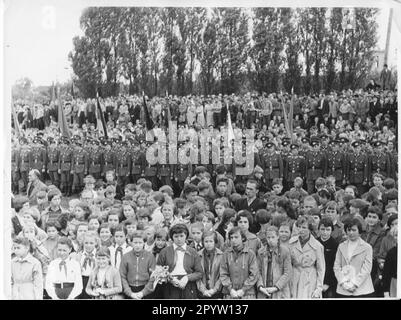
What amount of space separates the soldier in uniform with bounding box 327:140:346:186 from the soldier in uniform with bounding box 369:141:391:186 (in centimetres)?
26

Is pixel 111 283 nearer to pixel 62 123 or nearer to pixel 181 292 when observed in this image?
pixel 181 292

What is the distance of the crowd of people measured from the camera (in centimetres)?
1062

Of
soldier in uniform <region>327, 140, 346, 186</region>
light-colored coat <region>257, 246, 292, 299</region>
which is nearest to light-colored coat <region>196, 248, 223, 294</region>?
light-colored coat <region>257, 246, 292, 299</region>

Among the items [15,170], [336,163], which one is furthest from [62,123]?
[336,163]

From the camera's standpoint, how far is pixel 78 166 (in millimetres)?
10727

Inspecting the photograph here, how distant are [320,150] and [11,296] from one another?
3.16m

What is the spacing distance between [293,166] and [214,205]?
0.82 metres

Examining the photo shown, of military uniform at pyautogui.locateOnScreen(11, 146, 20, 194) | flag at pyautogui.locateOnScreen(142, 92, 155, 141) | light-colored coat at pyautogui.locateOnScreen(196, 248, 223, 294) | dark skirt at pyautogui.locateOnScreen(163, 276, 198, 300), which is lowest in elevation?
dark skirt at pyautogui.locateOnScreen(163, 276, 198, 300)

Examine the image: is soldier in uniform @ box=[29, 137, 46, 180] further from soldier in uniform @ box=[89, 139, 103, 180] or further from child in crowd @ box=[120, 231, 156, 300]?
child in crowd @ box=[120, 231, 156, 300]

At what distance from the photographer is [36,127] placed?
35.1 feet

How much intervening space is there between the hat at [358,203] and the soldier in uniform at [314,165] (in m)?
0.36

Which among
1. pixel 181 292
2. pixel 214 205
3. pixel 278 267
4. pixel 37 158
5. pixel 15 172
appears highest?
pixel 37 158

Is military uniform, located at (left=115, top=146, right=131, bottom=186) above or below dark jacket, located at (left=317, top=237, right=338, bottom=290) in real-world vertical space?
above

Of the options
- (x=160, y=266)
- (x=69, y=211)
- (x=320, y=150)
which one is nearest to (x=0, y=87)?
(x=69, y=211)
